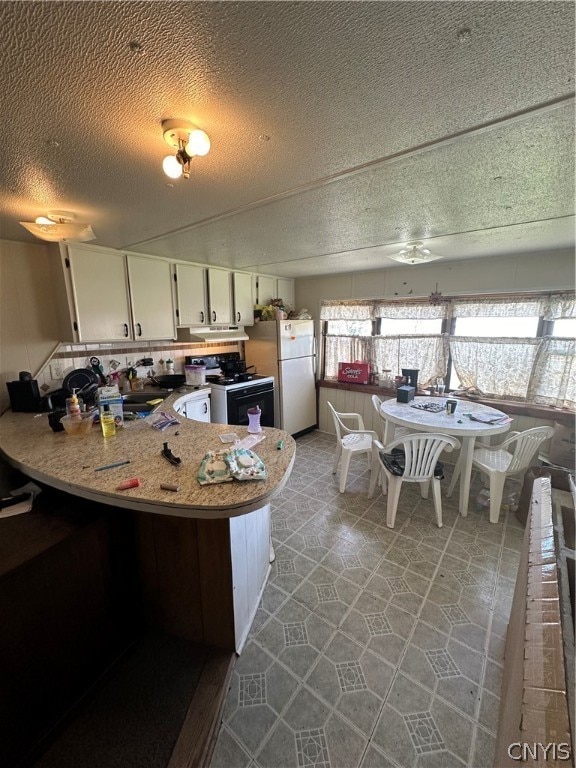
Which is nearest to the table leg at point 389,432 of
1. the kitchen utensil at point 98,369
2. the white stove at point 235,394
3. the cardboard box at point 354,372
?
the cardboard box at point 354,372

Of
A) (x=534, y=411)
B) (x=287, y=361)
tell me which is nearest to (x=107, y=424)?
(x=287, y=361)

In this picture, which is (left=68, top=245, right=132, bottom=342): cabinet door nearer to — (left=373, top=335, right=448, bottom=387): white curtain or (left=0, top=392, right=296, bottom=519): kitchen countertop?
(left=0, top=392, right=296, bottom=519): kitchen countertop

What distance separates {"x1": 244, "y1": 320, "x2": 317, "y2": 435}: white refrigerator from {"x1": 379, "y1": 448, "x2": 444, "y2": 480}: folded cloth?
1.65 metres

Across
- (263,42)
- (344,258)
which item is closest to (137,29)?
(263,42)

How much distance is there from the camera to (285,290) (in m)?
4.50

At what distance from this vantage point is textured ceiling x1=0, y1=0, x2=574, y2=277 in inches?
25.7

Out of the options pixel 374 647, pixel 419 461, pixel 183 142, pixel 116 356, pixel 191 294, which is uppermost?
pixel 183 142

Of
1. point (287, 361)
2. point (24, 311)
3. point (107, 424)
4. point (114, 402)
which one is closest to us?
point (107, 424)

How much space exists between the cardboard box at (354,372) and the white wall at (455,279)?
3.06 feet

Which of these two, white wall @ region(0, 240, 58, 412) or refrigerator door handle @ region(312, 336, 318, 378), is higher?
white wall @ region(0, 240, 58, 412)

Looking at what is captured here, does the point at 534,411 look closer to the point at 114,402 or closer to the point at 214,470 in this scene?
the point at 214,470

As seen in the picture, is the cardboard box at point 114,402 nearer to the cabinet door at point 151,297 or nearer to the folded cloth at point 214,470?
the folded cloth at point 214,470

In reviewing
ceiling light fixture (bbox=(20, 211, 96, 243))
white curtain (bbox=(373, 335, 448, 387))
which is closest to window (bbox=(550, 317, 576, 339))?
white curtain (bbox=(373, 335, 448, 387))

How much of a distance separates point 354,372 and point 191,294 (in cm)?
241
